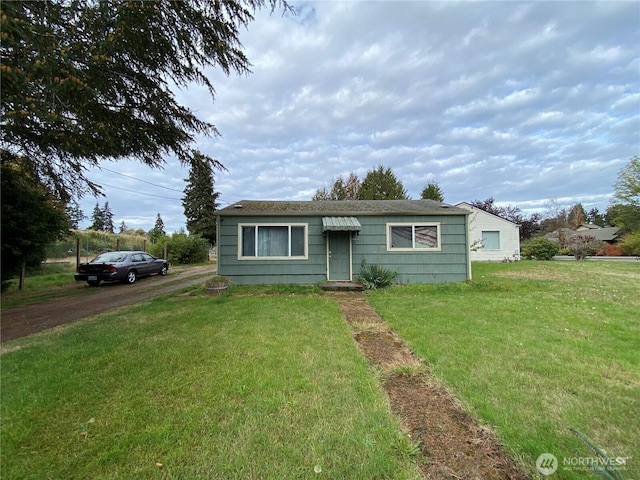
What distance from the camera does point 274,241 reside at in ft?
31.8

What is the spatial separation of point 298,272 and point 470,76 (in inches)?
374

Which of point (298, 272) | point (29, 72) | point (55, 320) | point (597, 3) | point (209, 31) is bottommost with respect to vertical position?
point (55, 320)

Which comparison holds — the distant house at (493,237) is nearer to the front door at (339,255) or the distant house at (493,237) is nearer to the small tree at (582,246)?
the small tree at (582,246)

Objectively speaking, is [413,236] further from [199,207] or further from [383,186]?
[199,207]

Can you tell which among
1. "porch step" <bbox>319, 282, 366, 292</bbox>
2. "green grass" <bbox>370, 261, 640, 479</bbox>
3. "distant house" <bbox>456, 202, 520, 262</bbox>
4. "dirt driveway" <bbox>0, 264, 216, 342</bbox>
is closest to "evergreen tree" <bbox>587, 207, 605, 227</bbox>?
"distant house" <bbox>456, 202, 520, 262</bbox>

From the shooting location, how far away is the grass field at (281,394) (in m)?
1.90

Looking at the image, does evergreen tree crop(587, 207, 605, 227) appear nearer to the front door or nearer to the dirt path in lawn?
the front door

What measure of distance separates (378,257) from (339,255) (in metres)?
1.38

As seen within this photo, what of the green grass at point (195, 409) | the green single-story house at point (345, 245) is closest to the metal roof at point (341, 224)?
the green single-story house at point (345, 245)

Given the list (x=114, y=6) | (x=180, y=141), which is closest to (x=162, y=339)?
(x=180, y=141)

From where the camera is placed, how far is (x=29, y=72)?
11.5ft

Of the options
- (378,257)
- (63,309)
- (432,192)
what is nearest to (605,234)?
(432,192)

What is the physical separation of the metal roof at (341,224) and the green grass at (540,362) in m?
2.66

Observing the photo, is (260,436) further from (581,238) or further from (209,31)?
(581,238)
